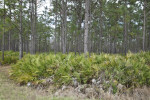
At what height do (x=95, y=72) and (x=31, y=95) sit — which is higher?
(x=95, y=72)

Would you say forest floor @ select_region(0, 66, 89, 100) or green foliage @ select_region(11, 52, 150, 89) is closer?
forest floor @ select_region(0, 66, 89, 100)

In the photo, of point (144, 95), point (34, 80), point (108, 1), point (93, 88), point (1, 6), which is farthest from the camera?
point (108, 1)

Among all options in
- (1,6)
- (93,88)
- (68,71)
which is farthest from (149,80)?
(1,6)

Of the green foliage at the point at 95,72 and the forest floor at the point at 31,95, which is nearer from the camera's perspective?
the forest floor at the point at 31,95

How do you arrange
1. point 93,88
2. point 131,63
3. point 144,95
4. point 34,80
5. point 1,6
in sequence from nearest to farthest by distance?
point 144,95 < point 93,88 < point 131,63 < point 34,80 < point 1,6

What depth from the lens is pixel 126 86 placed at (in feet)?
16.4

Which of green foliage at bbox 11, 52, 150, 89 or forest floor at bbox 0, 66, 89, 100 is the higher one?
green foliage at bbox 11, 52, 150, 89

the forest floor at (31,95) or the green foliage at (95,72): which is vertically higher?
the green foliage at (95,72)

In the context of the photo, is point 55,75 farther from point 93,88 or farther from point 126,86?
point 126,86

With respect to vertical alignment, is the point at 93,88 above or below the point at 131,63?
below

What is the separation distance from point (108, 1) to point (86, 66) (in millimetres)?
14303

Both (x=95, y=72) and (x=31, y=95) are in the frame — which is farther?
(x=95, y=72)

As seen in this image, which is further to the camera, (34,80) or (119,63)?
(34,80)

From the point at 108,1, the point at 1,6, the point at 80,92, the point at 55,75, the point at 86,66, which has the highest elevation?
the point at 108,1
